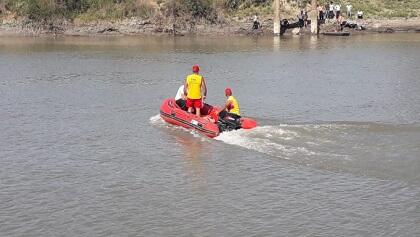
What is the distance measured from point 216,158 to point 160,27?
39319 millimetres

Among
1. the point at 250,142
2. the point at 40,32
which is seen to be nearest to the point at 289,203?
the point at 250,142

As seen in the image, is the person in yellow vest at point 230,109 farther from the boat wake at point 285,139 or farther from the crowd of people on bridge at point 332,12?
the crowd of people on bridge at point 332,12

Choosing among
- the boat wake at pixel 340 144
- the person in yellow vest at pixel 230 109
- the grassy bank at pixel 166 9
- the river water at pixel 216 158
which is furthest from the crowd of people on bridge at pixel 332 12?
the person in yellow vest at pixel 230 109

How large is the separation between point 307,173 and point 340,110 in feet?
26.0

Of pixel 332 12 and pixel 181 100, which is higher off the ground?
pixel 332 12

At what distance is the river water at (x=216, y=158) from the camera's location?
493 inches

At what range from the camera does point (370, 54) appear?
129 feet

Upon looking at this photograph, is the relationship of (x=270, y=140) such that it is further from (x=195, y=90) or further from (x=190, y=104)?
(x=190, y=104)

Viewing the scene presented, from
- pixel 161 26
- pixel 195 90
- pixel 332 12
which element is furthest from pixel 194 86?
pixel 332 12

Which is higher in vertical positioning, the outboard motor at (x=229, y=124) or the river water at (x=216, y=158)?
the outboard motor at (x=229, y=124)

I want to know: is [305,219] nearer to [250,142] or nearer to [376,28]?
[250,142]

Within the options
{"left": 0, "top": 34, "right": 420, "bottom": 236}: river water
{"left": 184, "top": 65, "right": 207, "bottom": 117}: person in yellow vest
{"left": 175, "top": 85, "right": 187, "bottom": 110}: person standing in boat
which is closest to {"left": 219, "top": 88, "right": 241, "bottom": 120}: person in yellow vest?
{"left": 0, "top": 34, "right": 420, "bottom": 236}: river water

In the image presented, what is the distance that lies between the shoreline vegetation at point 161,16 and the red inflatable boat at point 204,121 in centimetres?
3403

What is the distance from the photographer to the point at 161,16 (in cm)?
5556
